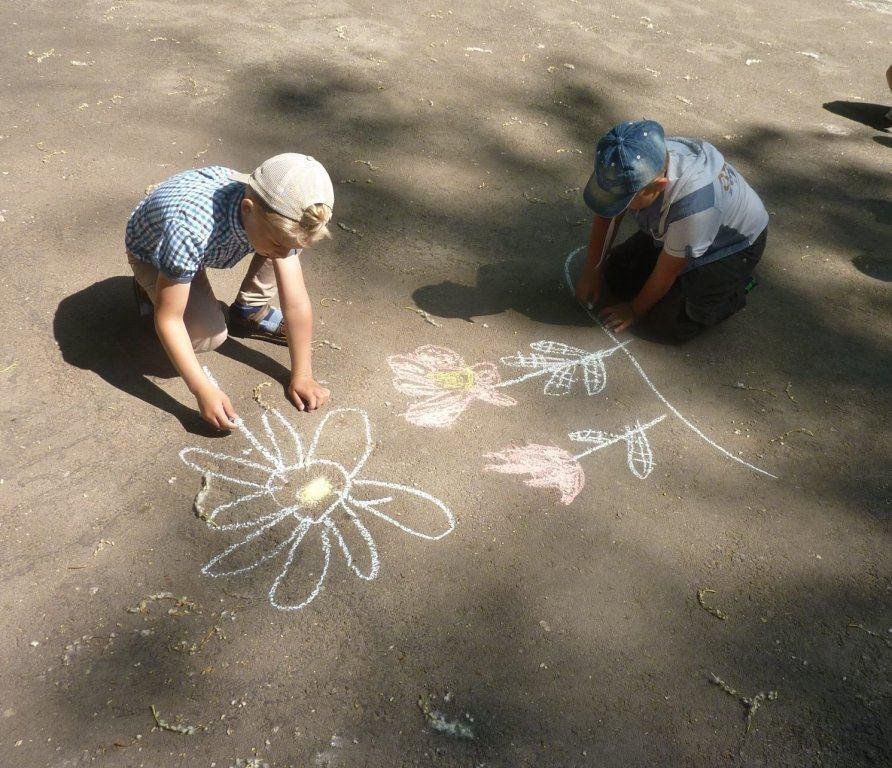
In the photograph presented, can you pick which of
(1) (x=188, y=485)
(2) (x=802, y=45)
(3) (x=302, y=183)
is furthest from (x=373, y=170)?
(2) (x=802, y=45)

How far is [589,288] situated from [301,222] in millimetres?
1596

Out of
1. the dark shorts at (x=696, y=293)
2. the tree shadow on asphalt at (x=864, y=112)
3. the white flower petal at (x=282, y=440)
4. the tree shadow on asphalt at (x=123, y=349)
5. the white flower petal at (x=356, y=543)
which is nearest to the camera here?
the white flower petal at (x=356, y=543)

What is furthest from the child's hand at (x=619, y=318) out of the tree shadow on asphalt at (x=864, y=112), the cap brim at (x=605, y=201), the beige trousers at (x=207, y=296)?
the tree shadow on asphalt at (x=864, y=112)

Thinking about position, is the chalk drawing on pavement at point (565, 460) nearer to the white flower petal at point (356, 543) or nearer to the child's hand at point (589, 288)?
the white flower petal at point (356, 543)

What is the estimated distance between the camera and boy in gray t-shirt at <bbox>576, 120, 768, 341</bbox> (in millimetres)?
2949

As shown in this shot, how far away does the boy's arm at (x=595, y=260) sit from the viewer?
3449 millimetres

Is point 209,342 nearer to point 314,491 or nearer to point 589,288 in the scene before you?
point 314,491

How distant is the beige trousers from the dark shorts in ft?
5.41

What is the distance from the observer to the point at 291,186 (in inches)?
95.6

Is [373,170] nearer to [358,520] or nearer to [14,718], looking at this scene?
[358,520]

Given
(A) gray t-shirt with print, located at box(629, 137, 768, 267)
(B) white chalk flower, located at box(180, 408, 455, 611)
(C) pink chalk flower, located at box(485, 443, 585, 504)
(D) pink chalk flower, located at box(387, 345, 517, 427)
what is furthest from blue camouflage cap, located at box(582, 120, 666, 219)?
(B) white chalk flower, located at box(180, 408, 455, 611)

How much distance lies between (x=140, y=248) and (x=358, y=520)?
1224 mm

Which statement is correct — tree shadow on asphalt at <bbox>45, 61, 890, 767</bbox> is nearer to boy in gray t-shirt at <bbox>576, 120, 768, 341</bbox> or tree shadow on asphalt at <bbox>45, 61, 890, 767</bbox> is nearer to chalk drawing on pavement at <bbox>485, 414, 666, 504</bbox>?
chalk drawing on pavement at <bbox>485, 414, 666, 504</bbox>

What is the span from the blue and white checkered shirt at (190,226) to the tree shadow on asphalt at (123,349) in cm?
42
